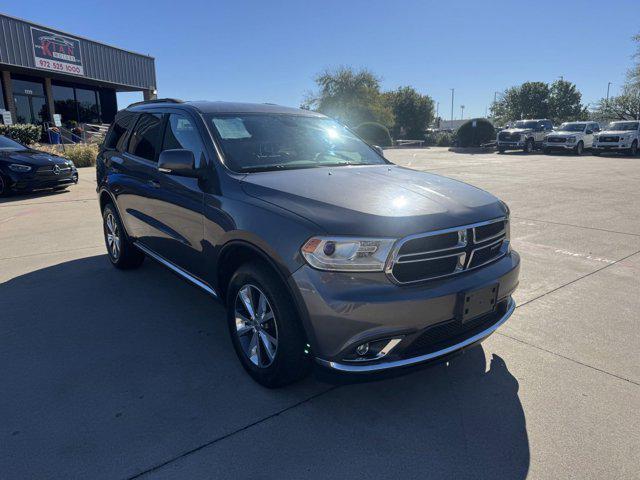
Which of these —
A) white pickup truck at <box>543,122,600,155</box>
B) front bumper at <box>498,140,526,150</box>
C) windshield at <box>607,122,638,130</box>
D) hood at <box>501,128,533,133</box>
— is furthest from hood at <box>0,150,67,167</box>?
windshield at <box>607,122,638,130</box>

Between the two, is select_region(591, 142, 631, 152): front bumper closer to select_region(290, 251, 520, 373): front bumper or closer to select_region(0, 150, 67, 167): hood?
select_region(0, 150, 67, 167): hood

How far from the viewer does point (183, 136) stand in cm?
379

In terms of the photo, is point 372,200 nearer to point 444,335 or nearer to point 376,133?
point 444,335

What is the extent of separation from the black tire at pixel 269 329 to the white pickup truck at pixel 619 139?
28.7 metres

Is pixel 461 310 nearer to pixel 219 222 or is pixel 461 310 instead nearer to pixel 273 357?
pixel 273 357

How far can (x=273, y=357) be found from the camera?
281cm

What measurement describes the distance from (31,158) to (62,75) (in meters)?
18.2

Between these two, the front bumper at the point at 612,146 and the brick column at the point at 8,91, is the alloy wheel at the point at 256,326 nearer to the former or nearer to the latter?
the brick column at the point at 8,91

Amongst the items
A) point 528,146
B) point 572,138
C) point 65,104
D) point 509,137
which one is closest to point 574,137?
point 572,138

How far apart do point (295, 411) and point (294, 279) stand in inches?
33.3

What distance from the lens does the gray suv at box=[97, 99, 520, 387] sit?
7.86 feet

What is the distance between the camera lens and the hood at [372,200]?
244cm

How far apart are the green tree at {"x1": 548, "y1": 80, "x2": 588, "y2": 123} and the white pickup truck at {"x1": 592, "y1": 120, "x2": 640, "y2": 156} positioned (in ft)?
186

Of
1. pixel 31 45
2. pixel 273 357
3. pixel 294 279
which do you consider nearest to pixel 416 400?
pixel 273 357
